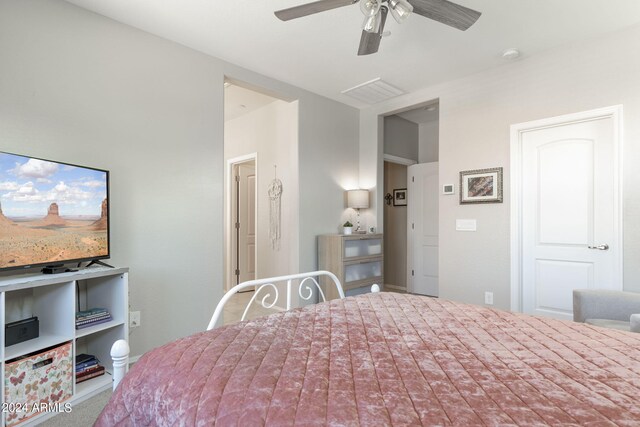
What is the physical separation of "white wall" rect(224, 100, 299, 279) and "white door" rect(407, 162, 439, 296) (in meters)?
2.17

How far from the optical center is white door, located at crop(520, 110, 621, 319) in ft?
9.57

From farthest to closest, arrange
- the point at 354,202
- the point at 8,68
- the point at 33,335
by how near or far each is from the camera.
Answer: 1. the point at 354,202
2. the point at 8,68
3. the point at 33,335

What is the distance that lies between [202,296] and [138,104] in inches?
68.0

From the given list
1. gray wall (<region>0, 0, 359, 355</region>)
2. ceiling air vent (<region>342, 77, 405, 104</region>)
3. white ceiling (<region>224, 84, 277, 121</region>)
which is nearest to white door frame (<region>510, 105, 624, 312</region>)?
ceiling air vent (<region>342, 77, 405, 104</region>)

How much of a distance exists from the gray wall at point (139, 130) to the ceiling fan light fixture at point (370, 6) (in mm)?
1861

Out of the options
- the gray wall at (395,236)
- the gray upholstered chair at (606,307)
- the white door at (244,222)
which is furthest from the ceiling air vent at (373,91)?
the gray upholstered chair at (606,307)

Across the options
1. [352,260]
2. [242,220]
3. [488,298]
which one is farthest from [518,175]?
[242,220]

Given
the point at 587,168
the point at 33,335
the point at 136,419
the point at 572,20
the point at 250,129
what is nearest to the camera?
the point at 136,419

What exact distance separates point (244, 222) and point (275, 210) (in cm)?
137

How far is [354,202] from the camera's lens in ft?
14.7

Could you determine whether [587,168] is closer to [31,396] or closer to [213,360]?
[213,360]

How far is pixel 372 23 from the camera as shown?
1.97 m

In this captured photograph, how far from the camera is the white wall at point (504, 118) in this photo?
110 inches

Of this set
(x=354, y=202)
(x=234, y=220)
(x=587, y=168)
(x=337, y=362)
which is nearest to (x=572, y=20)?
(x=587, y=168)
